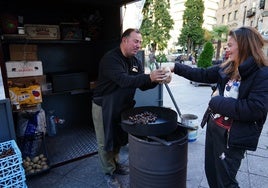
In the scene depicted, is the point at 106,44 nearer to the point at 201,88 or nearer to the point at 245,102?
the point at 245,102

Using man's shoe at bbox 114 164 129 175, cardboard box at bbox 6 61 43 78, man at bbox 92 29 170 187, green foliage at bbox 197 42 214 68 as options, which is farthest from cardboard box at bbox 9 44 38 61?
green foliage at bbox 197 42 214 68

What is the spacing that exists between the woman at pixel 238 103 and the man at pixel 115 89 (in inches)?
20.7

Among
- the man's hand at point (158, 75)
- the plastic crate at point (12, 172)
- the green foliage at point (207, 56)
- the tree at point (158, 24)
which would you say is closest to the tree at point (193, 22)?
the tree at point (158, 24)

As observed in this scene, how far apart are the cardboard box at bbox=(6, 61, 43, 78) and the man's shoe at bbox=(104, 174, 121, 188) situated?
1.64 meters

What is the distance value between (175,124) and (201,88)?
6.40 metres

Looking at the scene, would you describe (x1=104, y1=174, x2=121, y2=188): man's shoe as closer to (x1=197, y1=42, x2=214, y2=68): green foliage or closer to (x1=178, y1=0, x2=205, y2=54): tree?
(x1=197, y1=42, x2=214, y2=68): green foliage

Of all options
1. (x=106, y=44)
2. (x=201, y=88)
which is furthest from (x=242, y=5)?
(x=106, y=44)

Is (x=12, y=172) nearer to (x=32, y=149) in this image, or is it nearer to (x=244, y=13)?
(x=32, y=149)

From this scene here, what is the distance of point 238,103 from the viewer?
53.1 inches

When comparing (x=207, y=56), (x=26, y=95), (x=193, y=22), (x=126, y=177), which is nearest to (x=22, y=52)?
(x=26, y=95)

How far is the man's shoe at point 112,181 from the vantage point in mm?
2197

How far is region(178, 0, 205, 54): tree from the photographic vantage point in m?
27.3

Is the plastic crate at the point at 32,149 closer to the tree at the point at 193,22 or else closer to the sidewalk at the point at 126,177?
the sidewalk at the point at 126,177

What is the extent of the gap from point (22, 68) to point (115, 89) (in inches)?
56.2
